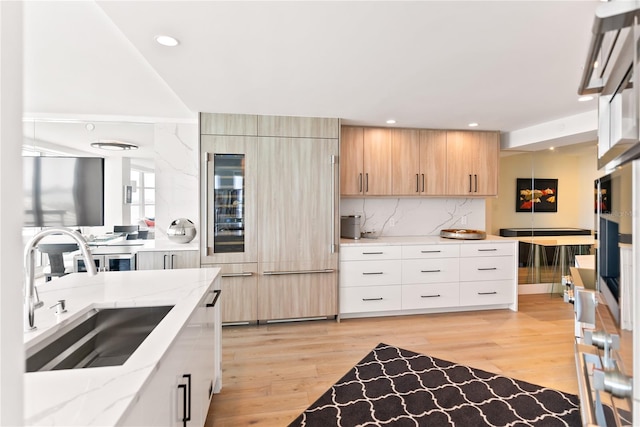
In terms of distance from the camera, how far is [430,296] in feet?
12.7

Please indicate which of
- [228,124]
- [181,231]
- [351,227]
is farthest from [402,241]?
[181,231]

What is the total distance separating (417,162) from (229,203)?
7.83 feet

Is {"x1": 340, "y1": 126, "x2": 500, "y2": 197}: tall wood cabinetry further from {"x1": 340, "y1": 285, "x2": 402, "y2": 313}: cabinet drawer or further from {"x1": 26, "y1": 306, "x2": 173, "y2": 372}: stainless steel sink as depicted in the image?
{"x1": 26, "y1": 306, "x2": 173, "y2": 372}: stainless steel sink

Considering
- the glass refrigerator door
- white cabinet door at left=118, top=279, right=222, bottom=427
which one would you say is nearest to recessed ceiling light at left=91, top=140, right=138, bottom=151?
the glass refrigerator door

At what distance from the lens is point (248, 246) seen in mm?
3510

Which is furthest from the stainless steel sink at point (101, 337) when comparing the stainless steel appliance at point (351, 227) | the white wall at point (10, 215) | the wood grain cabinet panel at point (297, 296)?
the stainless steel appliance at point (351, 227)

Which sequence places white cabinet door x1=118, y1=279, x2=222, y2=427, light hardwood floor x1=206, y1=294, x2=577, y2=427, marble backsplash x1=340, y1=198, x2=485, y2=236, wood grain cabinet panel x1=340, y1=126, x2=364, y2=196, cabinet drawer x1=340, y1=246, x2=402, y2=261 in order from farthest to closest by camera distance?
1. marble backsplash x1=340, y1=198, x2=485, y2=236
2. wood grain cabinet panel x1=340, y1=126, x2=364, y2=196
3. cabinet drawer x1=340, y1=246, x2=402, y2=261
4. light hardwood floor x1=206, y1=294, x2=577, y2=427
5. white cabinet door x1=118, y1=279, x2=222, y2=427

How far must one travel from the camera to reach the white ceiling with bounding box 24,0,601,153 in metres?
1.66

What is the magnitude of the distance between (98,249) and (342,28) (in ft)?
11.8

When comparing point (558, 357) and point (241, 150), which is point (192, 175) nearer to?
point (241, 150)

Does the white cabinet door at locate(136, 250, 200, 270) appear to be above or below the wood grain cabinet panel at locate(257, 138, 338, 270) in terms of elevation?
below

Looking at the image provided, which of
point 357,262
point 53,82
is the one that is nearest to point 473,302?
point 357,262

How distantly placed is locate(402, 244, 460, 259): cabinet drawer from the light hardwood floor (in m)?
0.73

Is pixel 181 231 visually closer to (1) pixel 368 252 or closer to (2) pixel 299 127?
(2) pixel 299 127
